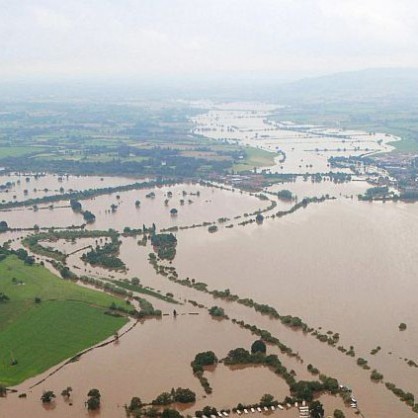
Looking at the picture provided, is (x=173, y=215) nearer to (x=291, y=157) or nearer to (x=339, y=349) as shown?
(x=339, y=349)

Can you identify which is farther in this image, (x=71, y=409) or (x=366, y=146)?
(x=366, y=146)

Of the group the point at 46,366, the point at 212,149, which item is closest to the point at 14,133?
the point at 212,149

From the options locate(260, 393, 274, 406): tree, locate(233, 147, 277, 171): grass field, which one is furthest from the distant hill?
locate(260, 393, 274, 406): tree

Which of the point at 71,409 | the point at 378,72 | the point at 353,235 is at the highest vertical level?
the point at 378,72

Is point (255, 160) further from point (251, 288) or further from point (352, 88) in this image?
point (352, 88)

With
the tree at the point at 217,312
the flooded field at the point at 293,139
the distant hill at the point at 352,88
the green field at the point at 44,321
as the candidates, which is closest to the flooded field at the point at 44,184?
the flooded field at the point at 293,139

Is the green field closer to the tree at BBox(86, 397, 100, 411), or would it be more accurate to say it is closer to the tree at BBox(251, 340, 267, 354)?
the tree at BBox(86, 397, 100, 411)
